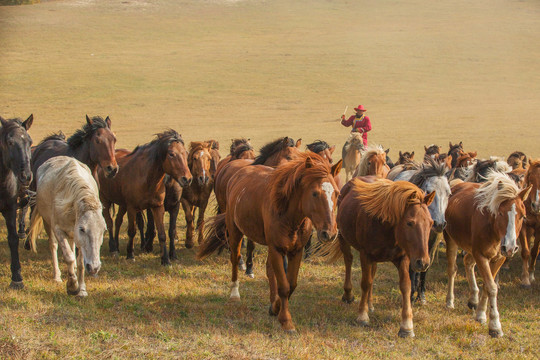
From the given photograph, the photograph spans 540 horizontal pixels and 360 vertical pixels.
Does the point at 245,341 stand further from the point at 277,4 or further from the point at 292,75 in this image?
the point at 277,4

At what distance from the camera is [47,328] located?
19.4 feet

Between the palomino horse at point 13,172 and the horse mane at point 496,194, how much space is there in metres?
5.45

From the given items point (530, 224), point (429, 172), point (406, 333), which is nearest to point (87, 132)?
point (429, 172)

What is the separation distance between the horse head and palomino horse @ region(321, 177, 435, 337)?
393cm

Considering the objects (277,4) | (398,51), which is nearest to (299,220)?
(398,51)

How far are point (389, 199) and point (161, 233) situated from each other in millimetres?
4145

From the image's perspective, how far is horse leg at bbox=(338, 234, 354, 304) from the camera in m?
7.60

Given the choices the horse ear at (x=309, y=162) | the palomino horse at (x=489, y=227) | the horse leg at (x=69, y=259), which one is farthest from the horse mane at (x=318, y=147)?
the horse leg at (x=69, y=259)

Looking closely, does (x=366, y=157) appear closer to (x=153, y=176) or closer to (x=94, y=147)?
(x=153, y=176)

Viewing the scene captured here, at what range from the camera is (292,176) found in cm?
616

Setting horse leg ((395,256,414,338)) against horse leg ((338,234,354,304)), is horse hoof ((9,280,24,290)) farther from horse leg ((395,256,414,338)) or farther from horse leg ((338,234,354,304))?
horse leg ((395,256,414,338))

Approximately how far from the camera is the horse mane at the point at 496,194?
6.51 m

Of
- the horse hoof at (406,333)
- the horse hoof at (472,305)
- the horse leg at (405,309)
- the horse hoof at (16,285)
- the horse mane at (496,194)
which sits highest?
the horse mane at (496,194)

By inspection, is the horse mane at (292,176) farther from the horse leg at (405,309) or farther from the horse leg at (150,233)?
the horse leg at (150,233)
